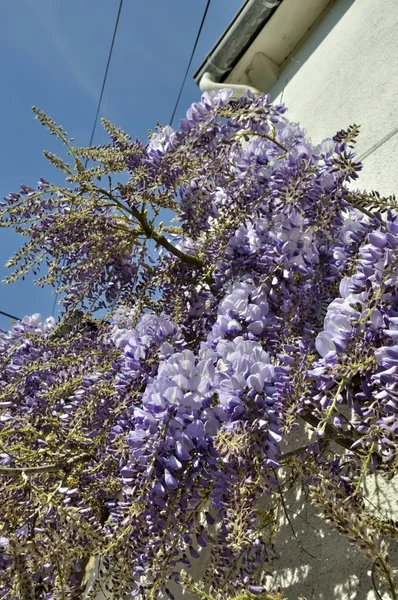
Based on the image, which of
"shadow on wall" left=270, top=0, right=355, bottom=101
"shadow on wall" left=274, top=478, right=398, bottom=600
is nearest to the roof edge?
"shadow on wall" left=270, top=0, right=355, bottom=101

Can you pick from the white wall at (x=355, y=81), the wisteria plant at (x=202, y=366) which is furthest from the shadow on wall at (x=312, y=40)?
the wisteria plant at (x=202, y=366)

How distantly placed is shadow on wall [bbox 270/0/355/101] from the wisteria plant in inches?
64.2

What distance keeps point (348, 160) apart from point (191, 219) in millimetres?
751

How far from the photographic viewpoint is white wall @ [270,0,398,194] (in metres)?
2.32

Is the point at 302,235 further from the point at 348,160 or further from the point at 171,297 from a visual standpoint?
the point at 171,297

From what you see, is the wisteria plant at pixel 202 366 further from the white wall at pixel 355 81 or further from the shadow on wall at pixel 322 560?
the white wall at pixel 355 81

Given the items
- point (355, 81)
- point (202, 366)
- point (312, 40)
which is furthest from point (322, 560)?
point (312, 40)

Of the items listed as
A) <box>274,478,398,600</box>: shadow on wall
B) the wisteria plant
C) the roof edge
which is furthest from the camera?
the roof edge

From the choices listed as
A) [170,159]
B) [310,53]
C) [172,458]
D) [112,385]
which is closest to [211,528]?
[112,385]

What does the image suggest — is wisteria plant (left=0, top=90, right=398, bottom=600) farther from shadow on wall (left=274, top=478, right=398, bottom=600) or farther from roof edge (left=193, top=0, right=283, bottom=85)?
roof edge (left=193, top=0, right=283, bottom=85)

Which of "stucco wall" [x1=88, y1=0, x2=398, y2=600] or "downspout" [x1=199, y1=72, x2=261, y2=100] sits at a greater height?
"downspout" [x1=199, y1=72, x2=261, y2=100]

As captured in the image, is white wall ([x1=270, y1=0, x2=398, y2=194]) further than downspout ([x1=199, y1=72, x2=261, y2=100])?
No

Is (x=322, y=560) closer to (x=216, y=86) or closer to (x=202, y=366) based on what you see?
(x=202, y=366)

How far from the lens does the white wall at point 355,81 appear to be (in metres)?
2.32
